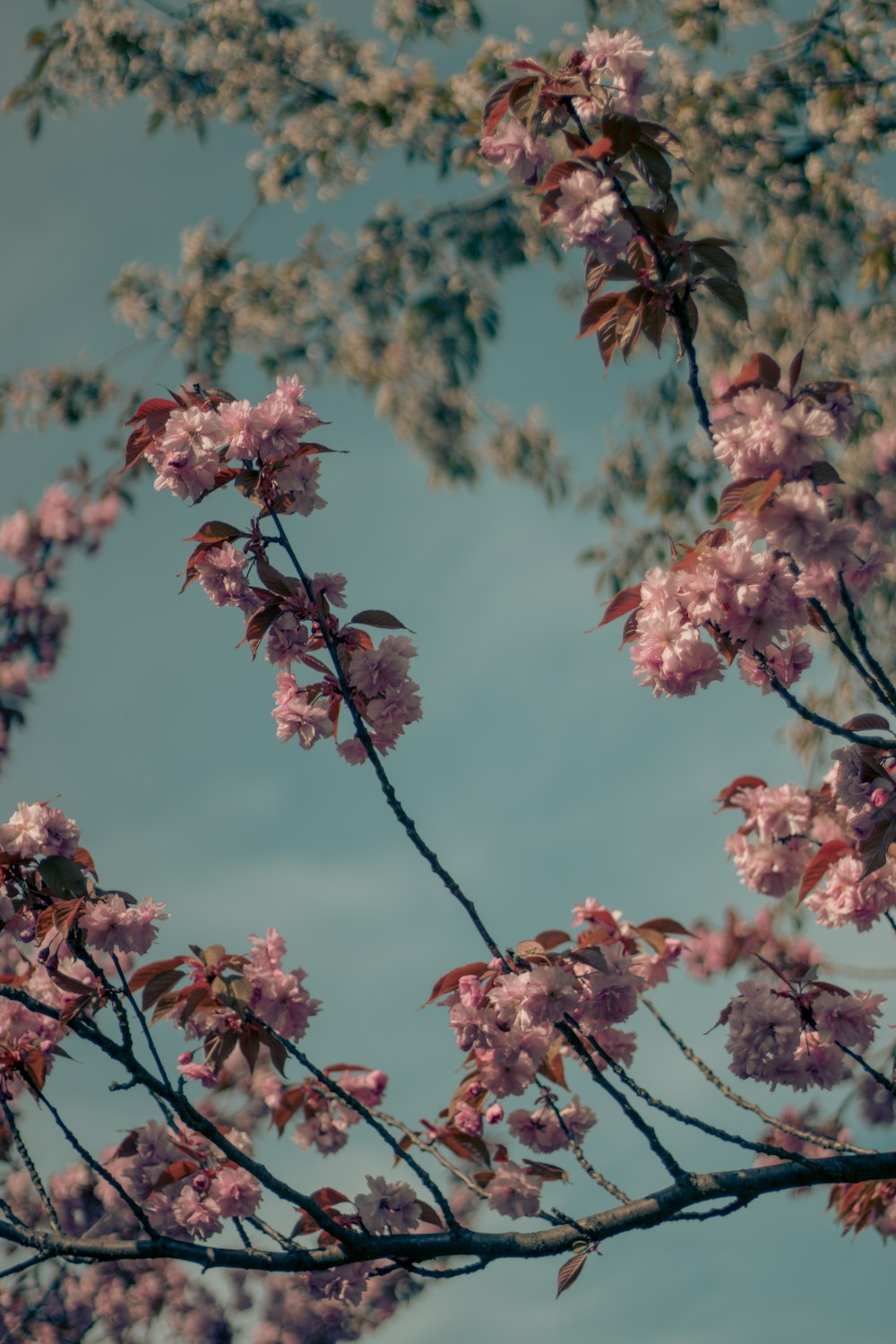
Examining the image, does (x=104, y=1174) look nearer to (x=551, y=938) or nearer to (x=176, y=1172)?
(x=176, y=1172)

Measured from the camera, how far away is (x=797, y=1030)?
7.00ft

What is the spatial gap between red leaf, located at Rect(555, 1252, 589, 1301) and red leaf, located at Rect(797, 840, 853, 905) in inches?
33.5

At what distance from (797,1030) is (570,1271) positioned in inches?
24.1

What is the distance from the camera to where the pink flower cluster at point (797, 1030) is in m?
2.13

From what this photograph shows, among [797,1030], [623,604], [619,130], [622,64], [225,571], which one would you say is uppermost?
[622,64]

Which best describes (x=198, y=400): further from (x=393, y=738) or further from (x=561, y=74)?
(x=561, y=74)

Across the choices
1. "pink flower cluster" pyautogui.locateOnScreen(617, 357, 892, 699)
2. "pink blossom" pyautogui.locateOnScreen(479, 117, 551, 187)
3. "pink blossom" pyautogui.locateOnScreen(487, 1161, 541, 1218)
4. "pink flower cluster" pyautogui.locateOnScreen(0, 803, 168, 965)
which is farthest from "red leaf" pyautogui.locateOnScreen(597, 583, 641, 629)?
"pink blossom" pyautogui.locateOnScreen(487, 1161, 541, 1218)

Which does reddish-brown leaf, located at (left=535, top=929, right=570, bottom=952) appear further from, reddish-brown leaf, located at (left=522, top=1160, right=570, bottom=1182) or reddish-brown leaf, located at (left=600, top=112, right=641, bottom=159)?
reddish-brown leaf, located at (left=600, top=112, right=641, bottom=159)

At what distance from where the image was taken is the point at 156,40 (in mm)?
6543

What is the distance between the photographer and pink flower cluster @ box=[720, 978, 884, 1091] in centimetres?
213

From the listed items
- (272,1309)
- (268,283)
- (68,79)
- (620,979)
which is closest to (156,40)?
(68,79)

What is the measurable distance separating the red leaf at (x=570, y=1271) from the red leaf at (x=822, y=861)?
2.79ft

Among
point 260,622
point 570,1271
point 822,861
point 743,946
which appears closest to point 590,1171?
point 570,1271

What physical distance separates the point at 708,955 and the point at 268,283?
4.78 m
